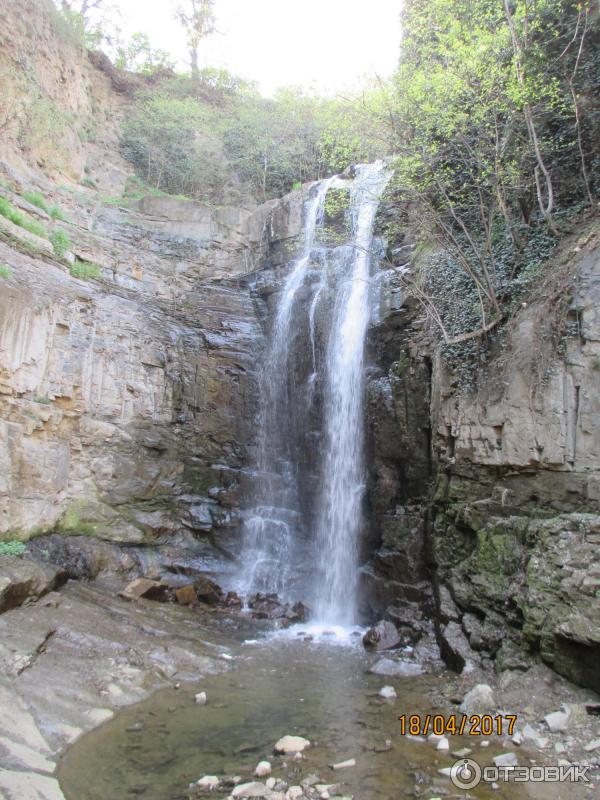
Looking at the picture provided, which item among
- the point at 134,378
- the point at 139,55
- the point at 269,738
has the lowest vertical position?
the point at 269,738

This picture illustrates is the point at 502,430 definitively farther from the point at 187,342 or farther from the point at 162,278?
the point at 162,278

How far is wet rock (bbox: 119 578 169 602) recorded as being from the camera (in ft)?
30.8

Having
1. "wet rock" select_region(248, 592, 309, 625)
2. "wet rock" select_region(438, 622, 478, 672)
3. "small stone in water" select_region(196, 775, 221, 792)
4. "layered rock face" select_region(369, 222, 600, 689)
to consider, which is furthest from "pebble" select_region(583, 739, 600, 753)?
"wet rock" select_region(248, 592, 309, 625)

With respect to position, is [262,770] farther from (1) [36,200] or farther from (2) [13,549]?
(1) [36,200]

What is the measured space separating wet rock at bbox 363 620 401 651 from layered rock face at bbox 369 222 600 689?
45 cm

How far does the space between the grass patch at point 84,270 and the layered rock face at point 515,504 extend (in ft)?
27.1

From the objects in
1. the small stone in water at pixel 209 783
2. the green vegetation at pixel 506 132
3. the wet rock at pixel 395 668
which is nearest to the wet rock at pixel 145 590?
the wet rock at pixel 395 668

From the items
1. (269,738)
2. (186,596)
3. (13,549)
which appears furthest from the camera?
(186,596)

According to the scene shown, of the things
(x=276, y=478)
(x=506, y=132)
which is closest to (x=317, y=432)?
(x=276, y=478)

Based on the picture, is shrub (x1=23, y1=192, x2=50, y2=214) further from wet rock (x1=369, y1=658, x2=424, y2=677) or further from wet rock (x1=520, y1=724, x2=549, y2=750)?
wet rock (x1=520, y1=724, x2=549, y2=750)

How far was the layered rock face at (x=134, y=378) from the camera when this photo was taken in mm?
9805

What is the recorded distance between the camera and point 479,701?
571 centimetres

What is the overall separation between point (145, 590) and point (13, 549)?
241 centimetres
